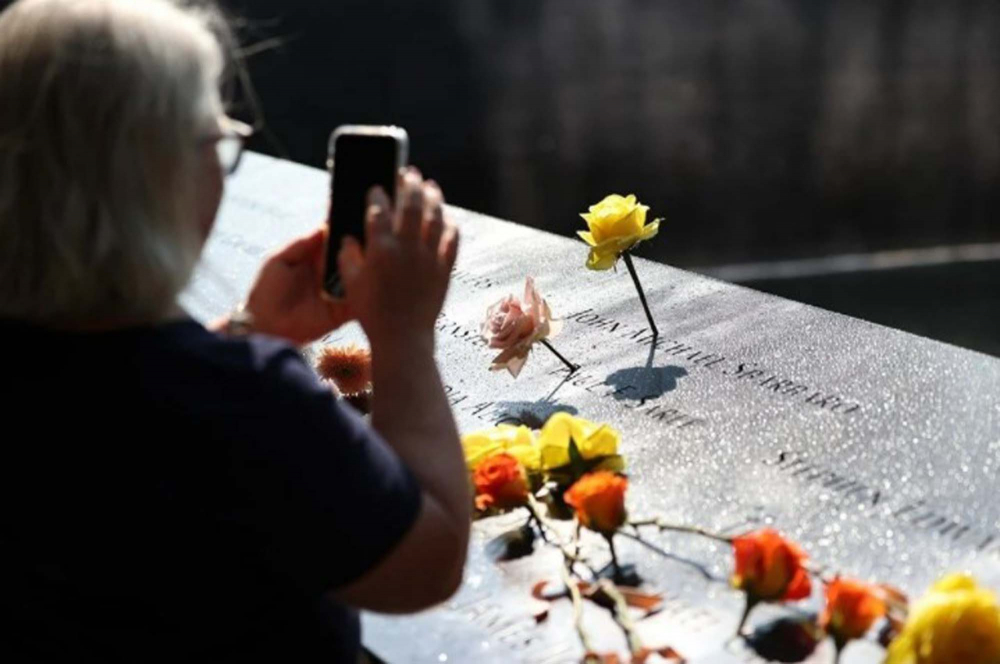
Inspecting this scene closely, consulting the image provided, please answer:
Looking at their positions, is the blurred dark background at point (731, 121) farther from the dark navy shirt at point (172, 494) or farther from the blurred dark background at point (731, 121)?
the dark navy shirt at point (172, 494)

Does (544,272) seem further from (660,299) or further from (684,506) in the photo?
(684,506)

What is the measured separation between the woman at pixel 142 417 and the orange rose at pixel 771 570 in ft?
1.17

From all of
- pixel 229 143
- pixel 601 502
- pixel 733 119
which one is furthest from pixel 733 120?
pixel 229 143

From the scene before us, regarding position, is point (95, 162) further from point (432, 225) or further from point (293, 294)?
point (293, 294)

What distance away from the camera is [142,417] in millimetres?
1260

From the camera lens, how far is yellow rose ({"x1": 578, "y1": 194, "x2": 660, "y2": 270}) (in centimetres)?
244

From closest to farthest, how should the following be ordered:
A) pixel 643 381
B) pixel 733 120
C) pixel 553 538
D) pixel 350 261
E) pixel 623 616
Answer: pixel 350 261, pixel 623 616, pixel 553 538, pixel 643 381, pixel 733 120

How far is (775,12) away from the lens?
7.14m

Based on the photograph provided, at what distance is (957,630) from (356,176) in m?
0.73

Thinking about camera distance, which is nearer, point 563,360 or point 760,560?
point 760,560

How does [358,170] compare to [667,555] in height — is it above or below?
above

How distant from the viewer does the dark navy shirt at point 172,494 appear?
125cm

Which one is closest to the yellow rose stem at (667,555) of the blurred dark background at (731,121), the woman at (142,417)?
→ the woman at (142,417)

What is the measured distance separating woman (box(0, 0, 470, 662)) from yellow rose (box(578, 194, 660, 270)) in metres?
1.17
